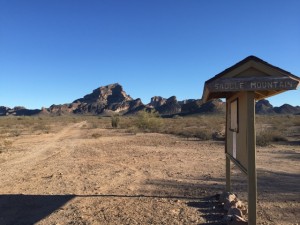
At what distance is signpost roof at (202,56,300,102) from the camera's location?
6.16 m

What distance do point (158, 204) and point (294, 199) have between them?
331cm

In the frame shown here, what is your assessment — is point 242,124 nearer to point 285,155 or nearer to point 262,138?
point 285,155

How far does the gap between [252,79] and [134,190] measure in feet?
17.4

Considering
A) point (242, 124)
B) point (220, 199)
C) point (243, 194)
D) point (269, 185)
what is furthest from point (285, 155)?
point (242, 124)

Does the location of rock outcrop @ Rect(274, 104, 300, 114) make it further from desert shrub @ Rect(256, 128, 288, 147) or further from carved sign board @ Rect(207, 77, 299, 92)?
carved sign board @ Rect(207, 77, 299, 92)

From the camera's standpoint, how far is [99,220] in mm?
7676

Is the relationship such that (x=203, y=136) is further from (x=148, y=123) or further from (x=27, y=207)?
(x=27, y=207)

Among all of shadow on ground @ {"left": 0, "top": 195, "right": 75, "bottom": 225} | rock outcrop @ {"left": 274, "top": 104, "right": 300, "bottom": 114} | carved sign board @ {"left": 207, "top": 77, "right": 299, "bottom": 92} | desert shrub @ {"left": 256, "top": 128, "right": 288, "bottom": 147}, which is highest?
rock outcrop @ {"left": 274, "top": 104, "right": 300, "bottom": 114}

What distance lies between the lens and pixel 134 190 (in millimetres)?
10383

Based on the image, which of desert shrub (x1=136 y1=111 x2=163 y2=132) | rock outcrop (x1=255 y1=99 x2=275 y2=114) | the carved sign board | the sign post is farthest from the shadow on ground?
rock outcrop (x1=255 y1=99 x2=275 y2=114)

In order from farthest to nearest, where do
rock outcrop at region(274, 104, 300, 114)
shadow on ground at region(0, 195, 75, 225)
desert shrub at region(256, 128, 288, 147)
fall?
rock outcrop at region(274, 104, 300, 114)
desert shrub at region(256, 128, 288, 147)
shadow on ground at region(0, 195, 75, 225)

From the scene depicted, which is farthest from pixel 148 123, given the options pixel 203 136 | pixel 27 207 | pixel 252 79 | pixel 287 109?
pixel 287 109

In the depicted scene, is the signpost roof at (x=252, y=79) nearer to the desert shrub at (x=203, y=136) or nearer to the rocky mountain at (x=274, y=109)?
the desert shrub at (x=203, y=136)

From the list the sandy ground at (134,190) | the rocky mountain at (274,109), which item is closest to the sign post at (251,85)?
the sandy ground at (134,190)
